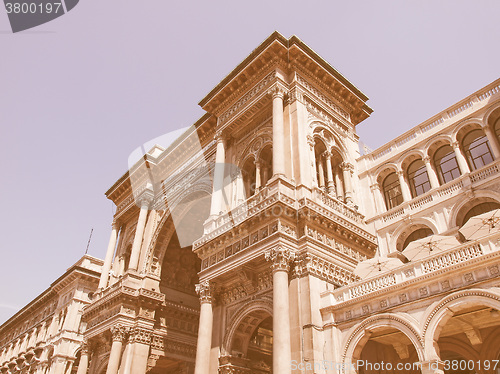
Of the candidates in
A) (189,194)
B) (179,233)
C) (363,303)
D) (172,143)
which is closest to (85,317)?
(179,233)

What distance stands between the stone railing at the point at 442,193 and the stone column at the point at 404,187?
0.51 metres

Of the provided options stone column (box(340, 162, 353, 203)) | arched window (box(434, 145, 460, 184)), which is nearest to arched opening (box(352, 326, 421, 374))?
stone column (box(340, 162, 353, 203))

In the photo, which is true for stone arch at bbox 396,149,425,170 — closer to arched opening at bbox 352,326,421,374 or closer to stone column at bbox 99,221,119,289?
arched opening at bbox 352,326,421,374

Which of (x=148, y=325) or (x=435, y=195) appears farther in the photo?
(x=148, y=325)

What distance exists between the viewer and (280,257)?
1609 cm

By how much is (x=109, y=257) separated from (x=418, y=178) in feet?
74.5

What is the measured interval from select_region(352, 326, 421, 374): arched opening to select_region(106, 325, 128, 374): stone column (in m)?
15.3

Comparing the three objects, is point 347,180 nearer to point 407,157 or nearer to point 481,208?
point 407,157

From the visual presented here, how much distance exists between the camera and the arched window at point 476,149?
18.6 metres

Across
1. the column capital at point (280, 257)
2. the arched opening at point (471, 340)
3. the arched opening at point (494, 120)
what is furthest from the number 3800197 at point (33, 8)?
the arched opening at point (494, 120)

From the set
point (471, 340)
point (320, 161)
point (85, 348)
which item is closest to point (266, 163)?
point (320, 161)

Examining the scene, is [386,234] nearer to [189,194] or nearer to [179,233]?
[189,194]

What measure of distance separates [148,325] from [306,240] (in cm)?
1397

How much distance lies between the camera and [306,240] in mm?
16734
